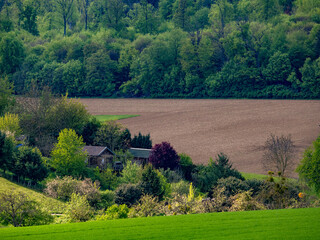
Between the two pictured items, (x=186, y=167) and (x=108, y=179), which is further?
(x=186, y=167)

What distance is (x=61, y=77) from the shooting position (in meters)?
106

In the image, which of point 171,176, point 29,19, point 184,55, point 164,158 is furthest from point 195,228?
point 29,19

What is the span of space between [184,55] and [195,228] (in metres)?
85.1

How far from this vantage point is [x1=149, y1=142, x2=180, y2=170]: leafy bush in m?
44.6

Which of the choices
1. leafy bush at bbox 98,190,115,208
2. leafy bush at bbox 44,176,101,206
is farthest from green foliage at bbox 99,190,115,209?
leafy bush at bbox 44,176,101,206

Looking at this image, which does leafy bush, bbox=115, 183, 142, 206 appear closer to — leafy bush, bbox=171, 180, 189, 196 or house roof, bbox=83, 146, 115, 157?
leafy bush, bbox=171, 180, 189, 196

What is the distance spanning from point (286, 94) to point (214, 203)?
62687 millimetres

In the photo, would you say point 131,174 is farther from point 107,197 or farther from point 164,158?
point 107,197

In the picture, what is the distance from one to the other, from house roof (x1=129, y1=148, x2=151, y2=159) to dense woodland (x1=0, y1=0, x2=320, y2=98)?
34251 mm

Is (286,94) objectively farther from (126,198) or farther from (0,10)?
(0,10)

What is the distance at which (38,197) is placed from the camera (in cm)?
3431

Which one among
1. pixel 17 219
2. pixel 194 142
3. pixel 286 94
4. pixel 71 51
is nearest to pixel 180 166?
pixel 194 142

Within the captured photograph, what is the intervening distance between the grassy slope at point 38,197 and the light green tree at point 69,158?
582 cm

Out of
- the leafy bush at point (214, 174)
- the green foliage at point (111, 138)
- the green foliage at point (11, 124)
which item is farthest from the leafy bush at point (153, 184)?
the green foliage at point (11, 124)
